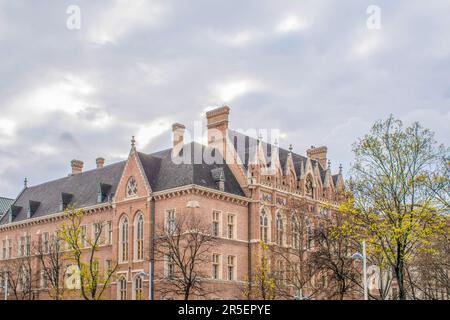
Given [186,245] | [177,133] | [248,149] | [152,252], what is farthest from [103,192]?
[186,245]

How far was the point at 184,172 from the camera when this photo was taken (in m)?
66.9

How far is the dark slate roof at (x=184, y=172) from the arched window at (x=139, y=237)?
3.73 meters

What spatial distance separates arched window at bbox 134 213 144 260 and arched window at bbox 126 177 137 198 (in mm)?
2515

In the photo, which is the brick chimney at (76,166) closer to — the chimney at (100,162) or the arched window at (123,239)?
the chimney at (100,162)

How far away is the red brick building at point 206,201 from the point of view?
6550 centimetres

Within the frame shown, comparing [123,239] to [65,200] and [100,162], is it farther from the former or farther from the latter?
[100,162]

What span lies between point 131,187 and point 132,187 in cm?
17

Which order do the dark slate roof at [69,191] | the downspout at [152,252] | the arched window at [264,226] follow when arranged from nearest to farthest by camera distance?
the downspout at [152,252]
the arched window at [264,226]
the dark slate roof at [69,191]

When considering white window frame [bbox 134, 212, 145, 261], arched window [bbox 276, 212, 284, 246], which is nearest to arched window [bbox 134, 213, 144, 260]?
white window frame [bbox 134, 212, 145, 261]

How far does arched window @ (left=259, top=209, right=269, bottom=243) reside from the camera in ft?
232

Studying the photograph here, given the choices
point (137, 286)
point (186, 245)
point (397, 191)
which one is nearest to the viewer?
point (397, 191)

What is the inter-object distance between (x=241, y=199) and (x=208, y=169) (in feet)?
15.2

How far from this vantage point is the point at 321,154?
9156cm

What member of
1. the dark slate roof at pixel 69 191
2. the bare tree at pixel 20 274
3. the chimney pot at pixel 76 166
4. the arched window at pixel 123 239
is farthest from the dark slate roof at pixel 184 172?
the chimney pot at pixel 76 166
